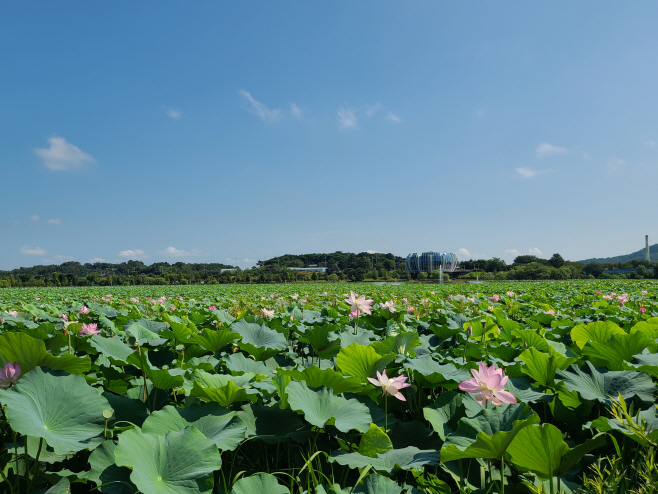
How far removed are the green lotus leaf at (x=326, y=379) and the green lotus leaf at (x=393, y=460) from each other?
0.80ft

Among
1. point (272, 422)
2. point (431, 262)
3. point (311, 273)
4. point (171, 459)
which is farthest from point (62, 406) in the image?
point (431, 262)

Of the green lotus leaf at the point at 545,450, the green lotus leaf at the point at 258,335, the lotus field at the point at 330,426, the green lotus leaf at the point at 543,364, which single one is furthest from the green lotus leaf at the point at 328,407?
the green lotus leaf at the point at 258,335

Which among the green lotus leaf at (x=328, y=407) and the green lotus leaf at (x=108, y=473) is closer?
the green lotus leaf at (x=108, y=473)

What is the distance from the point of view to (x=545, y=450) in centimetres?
92

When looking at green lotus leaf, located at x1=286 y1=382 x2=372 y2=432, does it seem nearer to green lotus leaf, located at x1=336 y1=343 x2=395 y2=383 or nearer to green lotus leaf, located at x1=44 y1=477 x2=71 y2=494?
green lotus leaf, located at x1=336 y1=343 x2=395 y2=383

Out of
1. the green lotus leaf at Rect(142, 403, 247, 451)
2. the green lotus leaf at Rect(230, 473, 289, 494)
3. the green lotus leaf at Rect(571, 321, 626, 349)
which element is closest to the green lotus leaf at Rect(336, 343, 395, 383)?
the green lotus leaf at Rect(142, 403, 247, 451)

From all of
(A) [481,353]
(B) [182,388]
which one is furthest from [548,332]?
(B) [182,388]

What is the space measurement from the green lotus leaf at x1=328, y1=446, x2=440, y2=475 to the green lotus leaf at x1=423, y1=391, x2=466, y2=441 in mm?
165

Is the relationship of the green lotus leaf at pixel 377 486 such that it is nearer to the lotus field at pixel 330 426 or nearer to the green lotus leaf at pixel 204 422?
the lotus field at pixel 330 426

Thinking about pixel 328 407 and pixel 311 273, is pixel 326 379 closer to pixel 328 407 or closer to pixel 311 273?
pixel 328 407

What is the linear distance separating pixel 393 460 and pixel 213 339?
1.28 m

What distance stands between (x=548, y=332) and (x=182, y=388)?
2536 mm

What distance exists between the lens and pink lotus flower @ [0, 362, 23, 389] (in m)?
1.12

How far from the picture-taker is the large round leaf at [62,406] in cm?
103
